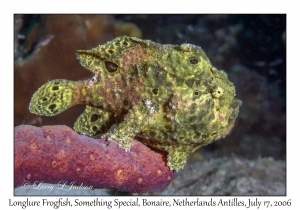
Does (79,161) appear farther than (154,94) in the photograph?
No

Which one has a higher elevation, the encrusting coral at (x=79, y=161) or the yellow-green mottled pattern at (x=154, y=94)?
the yellow-green mottled pattern at (x=154, y=94)

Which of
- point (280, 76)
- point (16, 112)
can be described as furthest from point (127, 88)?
point (280, 76)

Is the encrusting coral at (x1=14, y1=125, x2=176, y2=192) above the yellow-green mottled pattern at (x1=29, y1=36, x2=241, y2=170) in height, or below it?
below

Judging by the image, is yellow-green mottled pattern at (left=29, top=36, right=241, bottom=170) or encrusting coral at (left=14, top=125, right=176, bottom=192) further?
yellow-green mottled pattern at (left=29, top=36, right=241, bottom=170)

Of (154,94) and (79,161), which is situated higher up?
(154,94)

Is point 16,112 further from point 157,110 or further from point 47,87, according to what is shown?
point 157,110
